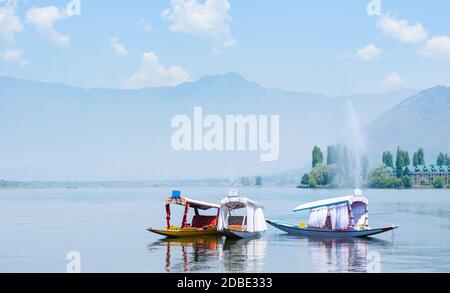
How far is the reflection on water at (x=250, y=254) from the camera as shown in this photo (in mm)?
39344

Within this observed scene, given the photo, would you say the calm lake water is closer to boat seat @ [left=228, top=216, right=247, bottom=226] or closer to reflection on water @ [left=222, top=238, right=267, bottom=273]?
reflection on water @ [left=222, top=238, right=267, bottom=273]

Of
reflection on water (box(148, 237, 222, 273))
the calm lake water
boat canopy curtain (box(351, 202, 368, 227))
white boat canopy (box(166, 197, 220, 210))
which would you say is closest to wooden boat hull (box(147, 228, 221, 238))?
reflection on water (box(148, 237, 222, 273))

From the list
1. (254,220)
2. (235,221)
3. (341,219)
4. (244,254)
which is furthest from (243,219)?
(244,254)

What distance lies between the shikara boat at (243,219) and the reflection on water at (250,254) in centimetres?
66

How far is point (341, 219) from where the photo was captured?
5453 cm

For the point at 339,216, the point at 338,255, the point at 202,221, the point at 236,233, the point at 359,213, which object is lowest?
the point at 338,255

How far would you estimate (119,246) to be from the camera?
51.7 metres

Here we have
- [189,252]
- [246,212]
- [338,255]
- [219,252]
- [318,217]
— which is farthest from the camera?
[318,217]

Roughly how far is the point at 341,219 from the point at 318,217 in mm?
1976

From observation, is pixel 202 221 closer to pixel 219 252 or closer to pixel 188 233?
pixel 188 233

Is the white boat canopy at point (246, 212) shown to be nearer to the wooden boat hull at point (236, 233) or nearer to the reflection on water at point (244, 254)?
the wooden boat hull at point (236, 233)

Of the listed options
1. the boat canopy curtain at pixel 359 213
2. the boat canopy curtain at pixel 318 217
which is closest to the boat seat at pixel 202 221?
the boat canopy curtain at pixel 318 217
